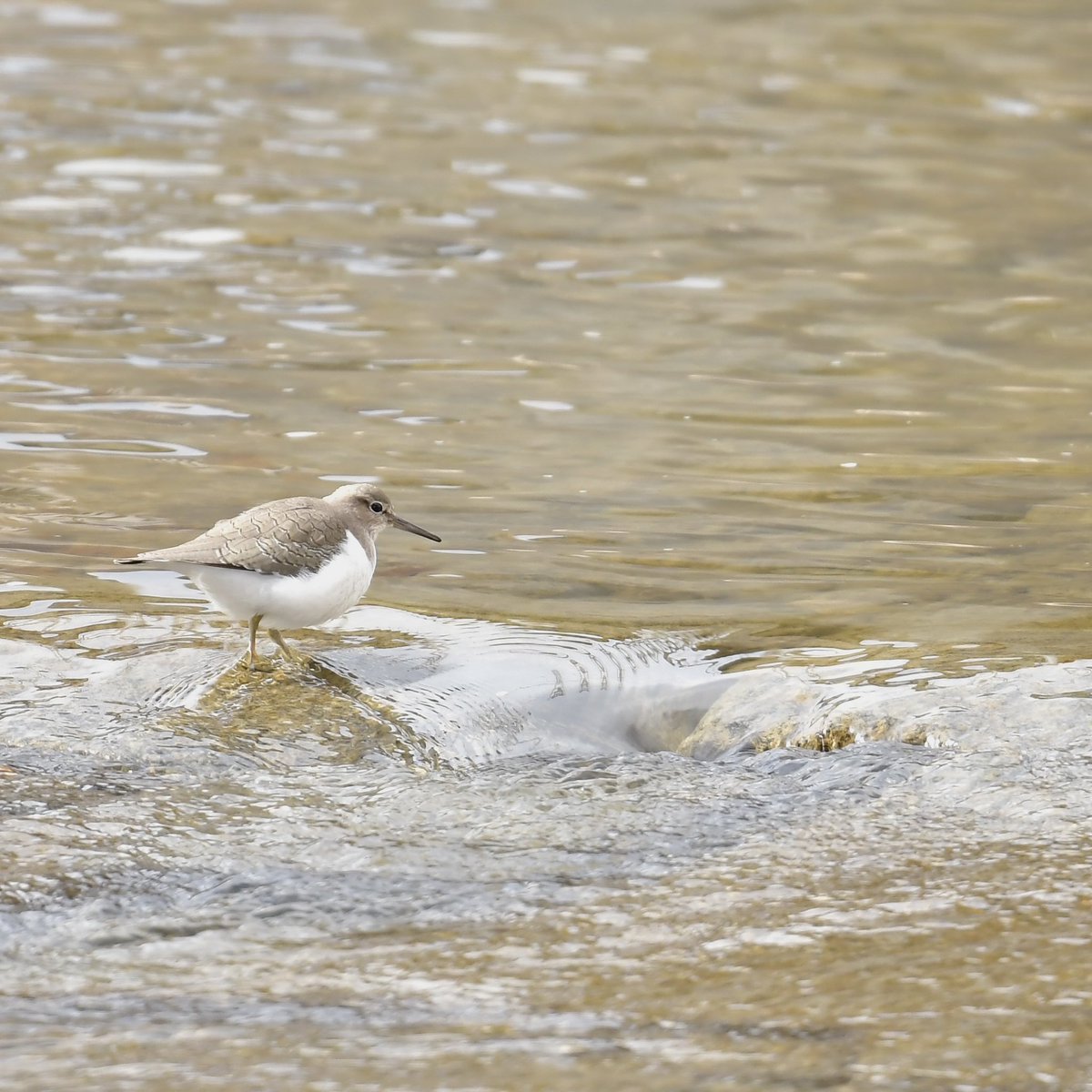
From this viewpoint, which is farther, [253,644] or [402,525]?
[402,525]

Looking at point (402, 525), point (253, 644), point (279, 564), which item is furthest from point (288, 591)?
point (402, 525)

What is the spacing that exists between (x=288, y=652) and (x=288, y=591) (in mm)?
676

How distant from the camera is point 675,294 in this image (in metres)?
12.5

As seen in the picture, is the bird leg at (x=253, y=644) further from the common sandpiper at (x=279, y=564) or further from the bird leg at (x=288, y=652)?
the bird leg at (x=288, y=652)

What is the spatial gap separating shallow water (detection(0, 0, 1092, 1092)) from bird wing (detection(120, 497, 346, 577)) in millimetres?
468

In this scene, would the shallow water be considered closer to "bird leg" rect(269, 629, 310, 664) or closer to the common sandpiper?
"bird leg" rect(269, 629, 310, 664)

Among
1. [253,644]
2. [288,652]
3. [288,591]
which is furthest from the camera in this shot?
[288,652]

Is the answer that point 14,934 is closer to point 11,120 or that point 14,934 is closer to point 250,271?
point 250,271

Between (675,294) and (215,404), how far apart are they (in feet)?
11.7

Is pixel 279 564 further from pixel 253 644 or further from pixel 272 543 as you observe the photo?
pixel 253 644

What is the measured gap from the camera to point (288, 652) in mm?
6840

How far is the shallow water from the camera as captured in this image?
4477 millimetres

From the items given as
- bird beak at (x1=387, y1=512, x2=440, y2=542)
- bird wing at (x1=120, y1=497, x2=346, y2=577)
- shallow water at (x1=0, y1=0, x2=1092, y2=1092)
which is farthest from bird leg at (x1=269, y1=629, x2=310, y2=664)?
bird beak at (x1=387, y1=512, x2=440, y2=542)

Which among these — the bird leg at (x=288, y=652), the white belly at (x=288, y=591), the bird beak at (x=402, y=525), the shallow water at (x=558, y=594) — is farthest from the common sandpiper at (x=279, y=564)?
the bird beak at (x=402, y=525)
